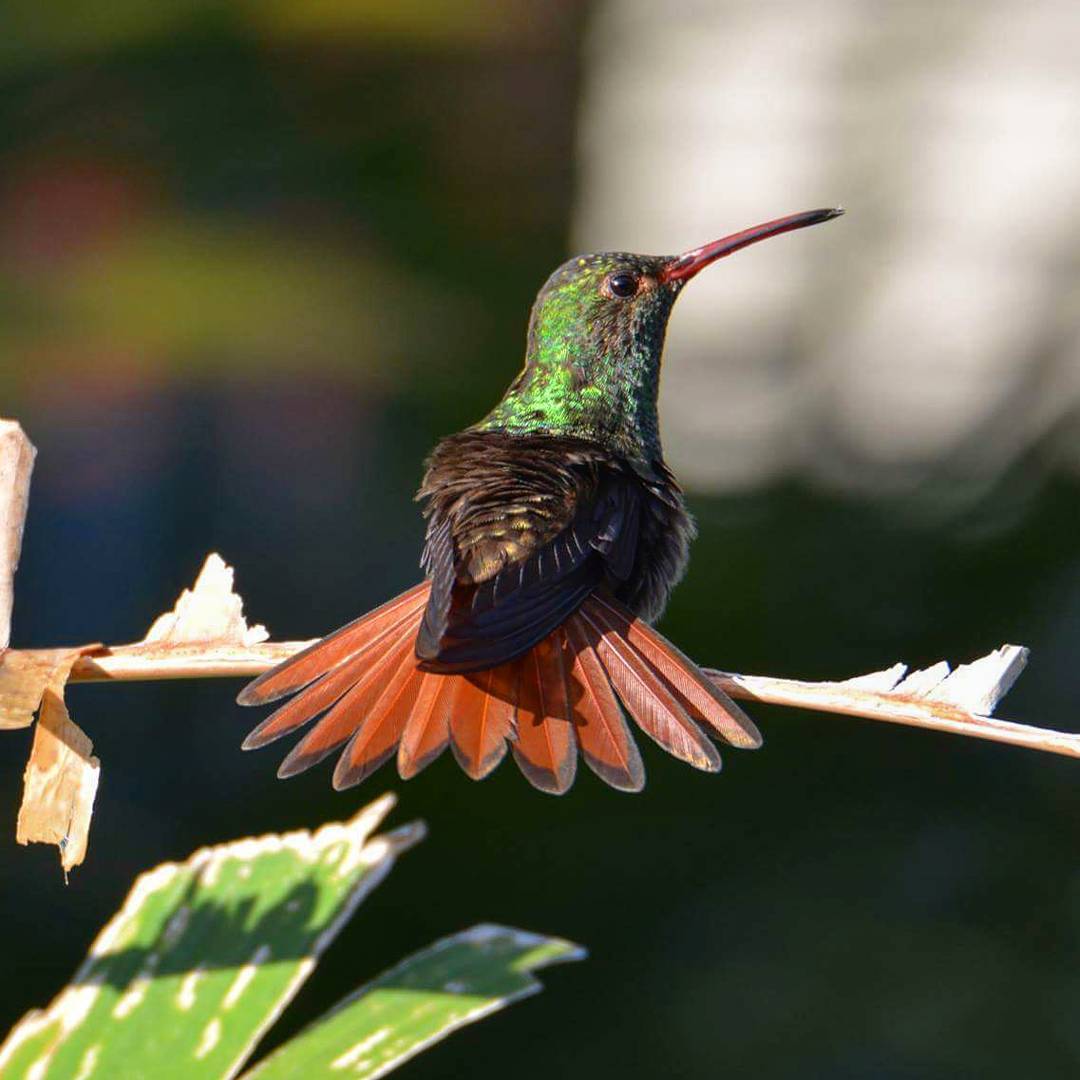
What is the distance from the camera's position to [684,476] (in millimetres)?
3062

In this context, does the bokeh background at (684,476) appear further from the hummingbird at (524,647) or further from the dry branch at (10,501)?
the dry branch at (10,501)

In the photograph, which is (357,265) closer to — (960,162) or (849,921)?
(960,162)

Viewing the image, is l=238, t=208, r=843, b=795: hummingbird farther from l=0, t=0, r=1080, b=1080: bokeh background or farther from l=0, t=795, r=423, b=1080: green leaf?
l=0, t=0, r=1080, b=1080: bokeh background

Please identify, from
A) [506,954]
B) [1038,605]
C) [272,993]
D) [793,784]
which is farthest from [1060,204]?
[272,993]

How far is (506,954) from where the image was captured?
Answer: 1.38 m

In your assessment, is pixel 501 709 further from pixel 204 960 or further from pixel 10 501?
pixel 10 501

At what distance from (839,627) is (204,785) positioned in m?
1.19

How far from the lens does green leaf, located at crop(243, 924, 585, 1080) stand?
121 centimetres

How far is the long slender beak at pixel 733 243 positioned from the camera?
207 centimetres

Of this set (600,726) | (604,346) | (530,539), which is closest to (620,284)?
(604,346)

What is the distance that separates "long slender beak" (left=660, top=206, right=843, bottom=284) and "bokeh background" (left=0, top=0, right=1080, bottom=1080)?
768mm

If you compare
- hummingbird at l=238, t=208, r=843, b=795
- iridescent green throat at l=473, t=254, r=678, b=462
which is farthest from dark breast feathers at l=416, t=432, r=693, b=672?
iridescent green throat at l=473, t=254, r=678, b=462

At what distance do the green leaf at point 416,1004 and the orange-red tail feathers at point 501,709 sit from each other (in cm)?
15

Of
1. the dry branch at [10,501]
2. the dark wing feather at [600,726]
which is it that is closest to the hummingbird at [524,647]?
the dark wing feather at [600,726]
